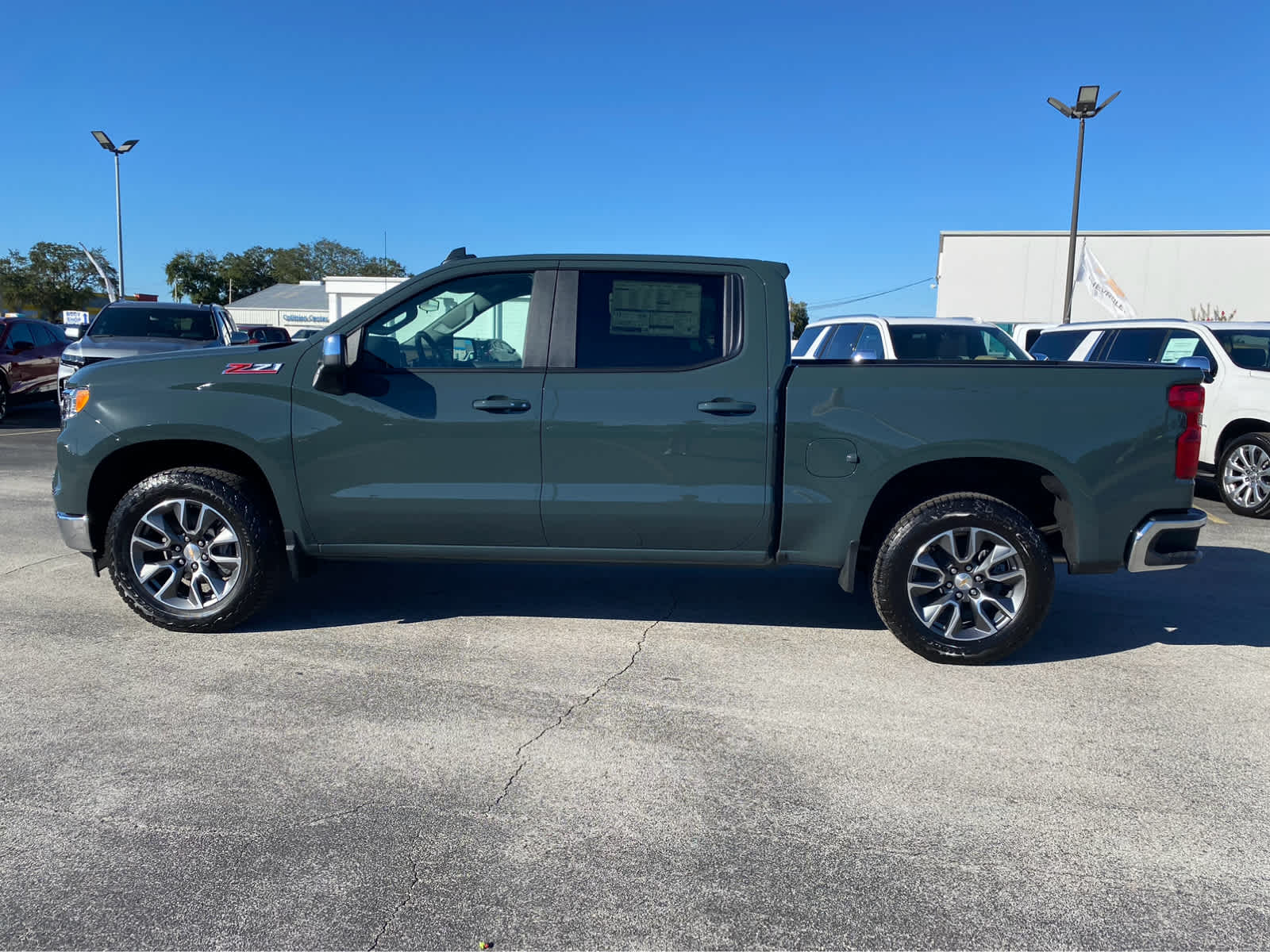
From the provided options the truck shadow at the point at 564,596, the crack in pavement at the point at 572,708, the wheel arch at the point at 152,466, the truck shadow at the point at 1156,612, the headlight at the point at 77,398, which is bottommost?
the crack in pavement at the point at 572,708

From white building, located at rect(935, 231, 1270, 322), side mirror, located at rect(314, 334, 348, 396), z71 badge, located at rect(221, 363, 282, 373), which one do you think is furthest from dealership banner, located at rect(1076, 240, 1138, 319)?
z71 badge, located at rect(221, 363, 282, 373)

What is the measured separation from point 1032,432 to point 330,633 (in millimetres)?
3645

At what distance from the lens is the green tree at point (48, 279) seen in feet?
224

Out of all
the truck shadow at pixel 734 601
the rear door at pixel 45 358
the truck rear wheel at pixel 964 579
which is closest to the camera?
the truck rear wheel at pixel 964 579

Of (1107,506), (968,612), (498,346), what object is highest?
(498,346)

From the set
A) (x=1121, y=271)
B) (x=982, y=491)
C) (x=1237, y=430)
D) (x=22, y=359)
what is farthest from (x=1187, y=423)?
(x=1121, y=271)

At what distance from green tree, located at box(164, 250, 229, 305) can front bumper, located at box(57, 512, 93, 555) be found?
7713 cm

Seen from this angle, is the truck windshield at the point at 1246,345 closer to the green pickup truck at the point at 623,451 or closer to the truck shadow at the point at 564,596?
the truck shadow at the point at 564,596

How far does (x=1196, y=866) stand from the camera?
2.86 metres

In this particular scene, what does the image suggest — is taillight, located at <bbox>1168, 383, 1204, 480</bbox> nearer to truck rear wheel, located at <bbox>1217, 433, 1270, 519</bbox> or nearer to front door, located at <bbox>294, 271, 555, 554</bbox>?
front door, located at <bbox>294, 271, 555, 554</bbox>

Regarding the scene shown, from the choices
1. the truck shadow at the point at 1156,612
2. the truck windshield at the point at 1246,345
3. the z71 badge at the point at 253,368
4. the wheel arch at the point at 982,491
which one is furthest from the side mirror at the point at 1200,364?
the z71 badge at the point at 253,368

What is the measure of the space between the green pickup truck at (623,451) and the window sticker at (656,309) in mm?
12

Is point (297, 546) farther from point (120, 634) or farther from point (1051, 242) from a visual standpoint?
point (1051, 242)

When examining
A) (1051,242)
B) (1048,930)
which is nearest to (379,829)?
(1048,930)
